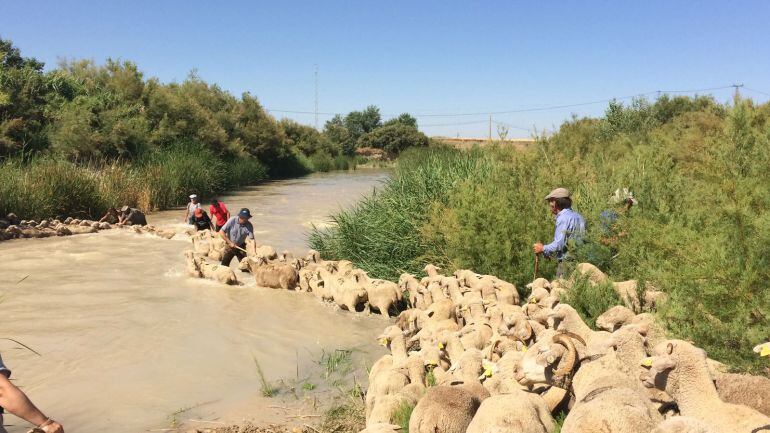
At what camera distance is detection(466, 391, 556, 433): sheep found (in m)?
3.02

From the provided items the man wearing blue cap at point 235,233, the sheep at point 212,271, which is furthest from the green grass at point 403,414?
the man wearing blue cap at point 235,233

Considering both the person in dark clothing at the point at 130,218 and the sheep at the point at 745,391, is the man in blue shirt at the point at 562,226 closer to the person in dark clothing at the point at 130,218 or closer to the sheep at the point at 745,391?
the sheep at the point at 745,391

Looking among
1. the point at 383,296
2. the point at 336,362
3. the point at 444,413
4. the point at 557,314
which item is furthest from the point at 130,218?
the point at 444,413

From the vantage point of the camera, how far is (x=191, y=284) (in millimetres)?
10055

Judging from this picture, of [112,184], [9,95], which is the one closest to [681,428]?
[112,184]

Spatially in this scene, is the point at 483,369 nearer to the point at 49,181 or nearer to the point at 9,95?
the point at 49,181

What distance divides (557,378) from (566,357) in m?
0.13

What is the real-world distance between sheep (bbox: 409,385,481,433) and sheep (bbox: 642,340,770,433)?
3.21 feet

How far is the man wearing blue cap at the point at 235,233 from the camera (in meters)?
10.9

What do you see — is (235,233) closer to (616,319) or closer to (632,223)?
(632,223)

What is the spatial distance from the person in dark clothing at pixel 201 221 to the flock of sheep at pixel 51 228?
0.68m

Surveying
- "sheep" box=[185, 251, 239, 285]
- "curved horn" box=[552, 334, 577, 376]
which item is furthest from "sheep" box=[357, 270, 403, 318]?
"curved horn" box=[552, 334, 577, 376]

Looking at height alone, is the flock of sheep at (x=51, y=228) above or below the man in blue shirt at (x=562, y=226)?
below

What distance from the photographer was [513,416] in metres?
3.07
